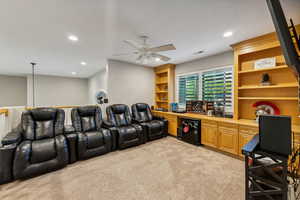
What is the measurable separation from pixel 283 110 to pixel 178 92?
288 cm

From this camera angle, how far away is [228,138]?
2.82 m

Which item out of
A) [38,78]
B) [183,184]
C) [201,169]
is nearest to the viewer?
[183,184]

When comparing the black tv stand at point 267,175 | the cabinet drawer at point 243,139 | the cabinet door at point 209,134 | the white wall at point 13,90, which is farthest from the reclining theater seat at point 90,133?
the white wall at point 13,90

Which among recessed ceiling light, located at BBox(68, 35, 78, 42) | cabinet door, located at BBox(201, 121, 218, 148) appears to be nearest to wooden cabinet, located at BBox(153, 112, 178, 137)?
cabinet door, located at BBox(201, 121, 218, 148)

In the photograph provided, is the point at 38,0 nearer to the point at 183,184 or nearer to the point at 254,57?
the point at 183,184

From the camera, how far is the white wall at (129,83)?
163 inches

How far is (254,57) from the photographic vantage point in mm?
2889

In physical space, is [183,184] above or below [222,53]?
below

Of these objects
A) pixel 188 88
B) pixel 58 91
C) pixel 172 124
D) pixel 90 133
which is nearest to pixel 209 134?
pixel 172 124

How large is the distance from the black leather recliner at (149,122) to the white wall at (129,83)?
54 centimetres

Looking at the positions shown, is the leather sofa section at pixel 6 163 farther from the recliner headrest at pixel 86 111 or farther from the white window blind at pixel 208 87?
the white window blind at pixel 208 87

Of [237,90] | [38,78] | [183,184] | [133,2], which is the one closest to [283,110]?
[237,90]

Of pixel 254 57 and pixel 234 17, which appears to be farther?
pixel 254 57

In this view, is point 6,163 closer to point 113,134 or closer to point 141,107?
point 113,134
